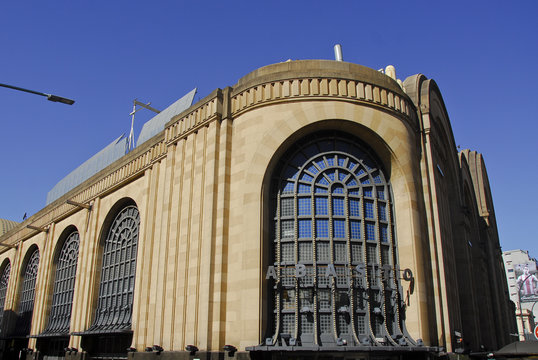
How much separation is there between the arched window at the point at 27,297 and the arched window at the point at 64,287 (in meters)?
5.62

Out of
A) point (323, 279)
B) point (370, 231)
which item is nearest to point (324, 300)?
point (323, 279)

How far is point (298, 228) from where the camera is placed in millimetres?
22562

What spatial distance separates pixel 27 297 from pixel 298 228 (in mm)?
35315

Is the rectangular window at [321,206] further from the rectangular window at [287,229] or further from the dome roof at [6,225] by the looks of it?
the dome roof at [6,225]

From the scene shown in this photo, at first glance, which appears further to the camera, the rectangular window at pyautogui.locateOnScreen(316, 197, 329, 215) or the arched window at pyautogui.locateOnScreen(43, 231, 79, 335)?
the arched window at pyautogui.locateOnScreen(43, 231, 79, 335)

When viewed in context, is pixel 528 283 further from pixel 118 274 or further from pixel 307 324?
pixel 307 324

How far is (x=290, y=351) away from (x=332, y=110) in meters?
11.5

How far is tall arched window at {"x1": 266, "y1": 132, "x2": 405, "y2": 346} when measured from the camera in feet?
68.9

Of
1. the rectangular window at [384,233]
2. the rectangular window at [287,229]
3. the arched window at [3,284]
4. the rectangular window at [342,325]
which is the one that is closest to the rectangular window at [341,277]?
the rectangular window at [342,325]

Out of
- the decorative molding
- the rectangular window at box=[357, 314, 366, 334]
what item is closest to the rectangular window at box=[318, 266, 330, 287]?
the rectangular window at box=[357, 314, 366, 334]

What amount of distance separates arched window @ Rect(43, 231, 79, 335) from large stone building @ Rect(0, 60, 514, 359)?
8.63 m

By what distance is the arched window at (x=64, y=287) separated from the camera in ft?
122

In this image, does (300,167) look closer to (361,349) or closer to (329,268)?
(329,268)

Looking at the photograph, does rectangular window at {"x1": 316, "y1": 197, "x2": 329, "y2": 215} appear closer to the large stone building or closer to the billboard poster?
the large stone building
